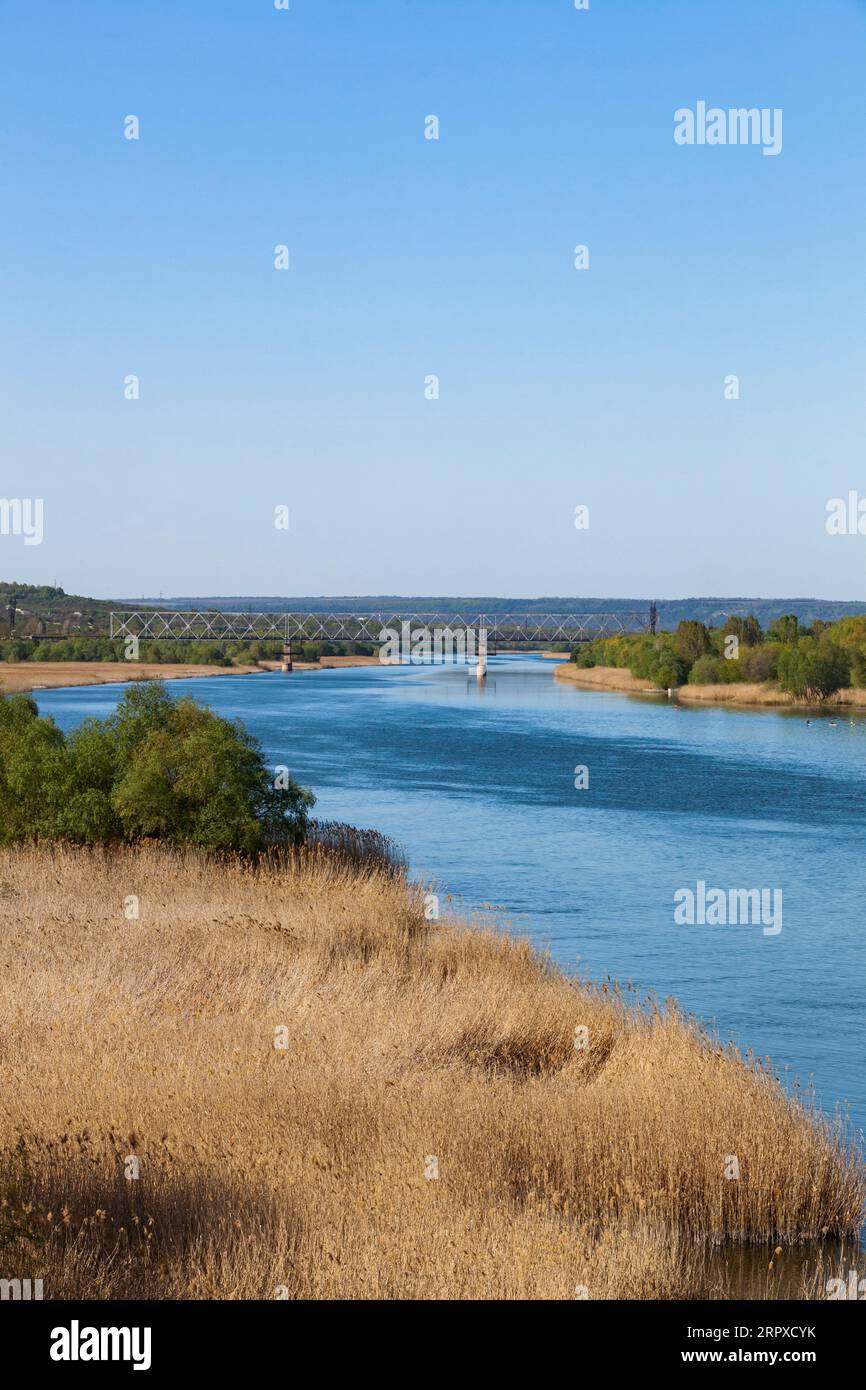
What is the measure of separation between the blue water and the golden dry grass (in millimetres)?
3190

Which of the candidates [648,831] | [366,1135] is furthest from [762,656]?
[366,1135]

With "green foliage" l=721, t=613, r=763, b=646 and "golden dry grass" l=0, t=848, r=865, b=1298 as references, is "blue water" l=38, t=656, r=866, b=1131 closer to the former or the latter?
"golden dry grass" l=0, t=848, r=865, b=1298

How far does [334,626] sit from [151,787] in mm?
168065

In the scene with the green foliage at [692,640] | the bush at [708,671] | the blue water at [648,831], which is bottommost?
the blue water at [648,831]

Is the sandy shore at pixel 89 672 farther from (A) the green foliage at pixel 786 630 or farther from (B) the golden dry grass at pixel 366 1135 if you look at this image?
(B) the golden dry grass at pixel 366 1135

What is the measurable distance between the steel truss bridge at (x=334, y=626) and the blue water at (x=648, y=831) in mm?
77558

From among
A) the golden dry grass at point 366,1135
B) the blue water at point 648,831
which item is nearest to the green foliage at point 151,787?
the blue water at point 648,831

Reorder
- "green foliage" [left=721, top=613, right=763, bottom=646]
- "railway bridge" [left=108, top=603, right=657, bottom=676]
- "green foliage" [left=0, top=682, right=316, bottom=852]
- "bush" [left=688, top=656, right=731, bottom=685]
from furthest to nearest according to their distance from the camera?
"railway bridge" [left=108, top=603, right=657, bottom=676], "green foliage" [left=721, top=613, right=763, bottom=646], "bush" [left=688, top=656, right=731, bottom=685], "green foliage" [left=0, top=682, right=316, bottom=852]

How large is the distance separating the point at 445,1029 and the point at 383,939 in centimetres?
447

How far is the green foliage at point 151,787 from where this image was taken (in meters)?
24.9

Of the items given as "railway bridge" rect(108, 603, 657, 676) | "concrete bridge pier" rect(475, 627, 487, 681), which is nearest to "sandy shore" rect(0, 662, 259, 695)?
"railway bridge" rect(108, 603, 657, 676)

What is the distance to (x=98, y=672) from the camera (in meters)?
128

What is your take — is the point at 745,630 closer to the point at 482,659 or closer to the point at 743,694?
the point at 743,694

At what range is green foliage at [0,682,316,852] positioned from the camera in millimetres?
24891
